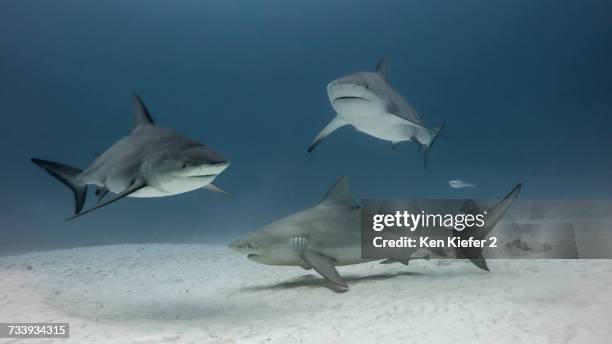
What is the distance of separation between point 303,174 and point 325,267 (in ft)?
180

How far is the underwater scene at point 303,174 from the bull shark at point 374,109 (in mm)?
45

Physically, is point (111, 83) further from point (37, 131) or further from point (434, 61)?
point (434, 61)

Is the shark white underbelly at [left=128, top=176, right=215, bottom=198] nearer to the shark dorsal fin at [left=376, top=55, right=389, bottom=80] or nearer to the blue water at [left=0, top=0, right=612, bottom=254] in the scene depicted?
the shark dorsal fin at [left=376, top=55, right=389, bottom=80]

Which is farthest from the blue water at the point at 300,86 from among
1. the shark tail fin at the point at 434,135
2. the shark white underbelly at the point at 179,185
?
the shark white underbelly at the point at 179,185

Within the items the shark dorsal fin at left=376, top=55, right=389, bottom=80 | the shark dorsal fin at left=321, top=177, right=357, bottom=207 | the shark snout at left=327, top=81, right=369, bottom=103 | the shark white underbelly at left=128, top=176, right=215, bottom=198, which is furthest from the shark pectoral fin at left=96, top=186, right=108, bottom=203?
the shark dorsal fin at left=376, top=55, right=389, bottom=80

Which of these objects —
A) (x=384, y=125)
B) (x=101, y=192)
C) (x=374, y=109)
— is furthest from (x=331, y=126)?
(x=101, y=192)

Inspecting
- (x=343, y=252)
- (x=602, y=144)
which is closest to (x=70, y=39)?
(x=343, y=252)

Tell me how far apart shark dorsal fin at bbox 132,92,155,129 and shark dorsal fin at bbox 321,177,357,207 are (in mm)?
3008

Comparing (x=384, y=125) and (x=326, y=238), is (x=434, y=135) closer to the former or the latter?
(x=384, y=125)

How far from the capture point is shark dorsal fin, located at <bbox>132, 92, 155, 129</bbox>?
5.54 metres

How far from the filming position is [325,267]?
5.67 metres

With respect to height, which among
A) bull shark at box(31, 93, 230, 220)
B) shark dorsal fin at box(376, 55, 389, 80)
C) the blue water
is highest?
the blue water

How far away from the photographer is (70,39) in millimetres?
68688

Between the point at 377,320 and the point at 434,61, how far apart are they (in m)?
88.4
